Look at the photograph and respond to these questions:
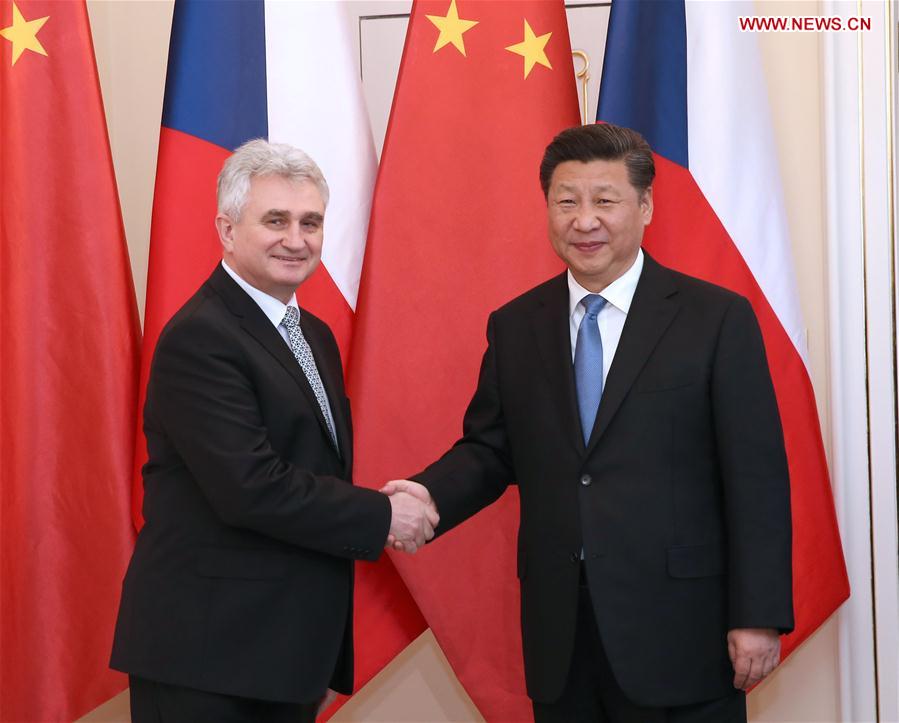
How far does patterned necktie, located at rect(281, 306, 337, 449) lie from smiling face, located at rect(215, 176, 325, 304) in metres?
0.06

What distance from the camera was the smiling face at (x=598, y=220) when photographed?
203cm

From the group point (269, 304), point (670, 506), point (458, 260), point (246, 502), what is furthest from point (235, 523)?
point (458, 260)

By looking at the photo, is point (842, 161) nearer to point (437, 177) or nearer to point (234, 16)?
point (437, 177)

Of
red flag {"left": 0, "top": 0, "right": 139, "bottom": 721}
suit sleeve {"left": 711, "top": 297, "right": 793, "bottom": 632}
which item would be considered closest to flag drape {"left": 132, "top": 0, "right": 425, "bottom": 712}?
red flag {"left": 0, "top": 0, "right": 139, "bottom": 721}

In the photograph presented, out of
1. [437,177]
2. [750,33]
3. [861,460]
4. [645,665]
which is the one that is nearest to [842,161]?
[750,33]

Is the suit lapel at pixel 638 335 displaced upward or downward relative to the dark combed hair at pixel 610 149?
downward

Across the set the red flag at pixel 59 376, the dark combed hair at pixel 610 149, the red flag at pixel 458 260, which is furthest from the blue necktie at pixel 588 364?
the red flag at pixel 59 376

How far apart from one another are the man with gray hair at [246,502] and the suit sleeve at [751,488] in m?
0.65

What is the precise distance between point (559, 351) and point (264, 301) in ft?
1.87

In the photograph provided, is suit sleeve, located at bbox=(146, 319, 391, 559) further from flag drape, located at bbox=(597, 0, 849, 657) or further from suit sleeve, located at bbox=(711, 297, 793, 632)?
flag drape, located at bbox=(597, 0, 849, 657)

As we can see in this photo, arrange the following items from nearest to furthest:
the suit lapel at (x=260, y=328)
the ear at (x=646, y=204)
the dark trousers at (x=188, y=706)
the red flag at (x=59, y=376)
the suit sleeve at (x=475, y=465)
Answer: the dark trousers at (x=188, y=706)
the suit lapel at (x=260, y=328)
the ear at (x=646, y=204)
the suit sleeve at (x=475, y=465)
the red flag at (x=59, y=376)

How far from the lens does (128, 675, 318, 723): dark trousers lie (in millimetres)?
1842

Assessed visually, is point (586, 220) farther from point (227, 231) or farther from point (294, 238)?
point (227, 231)

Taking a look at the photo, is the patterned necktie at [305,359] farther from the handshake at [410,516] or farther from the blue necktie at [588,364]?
the blue necktie at [588,364]
